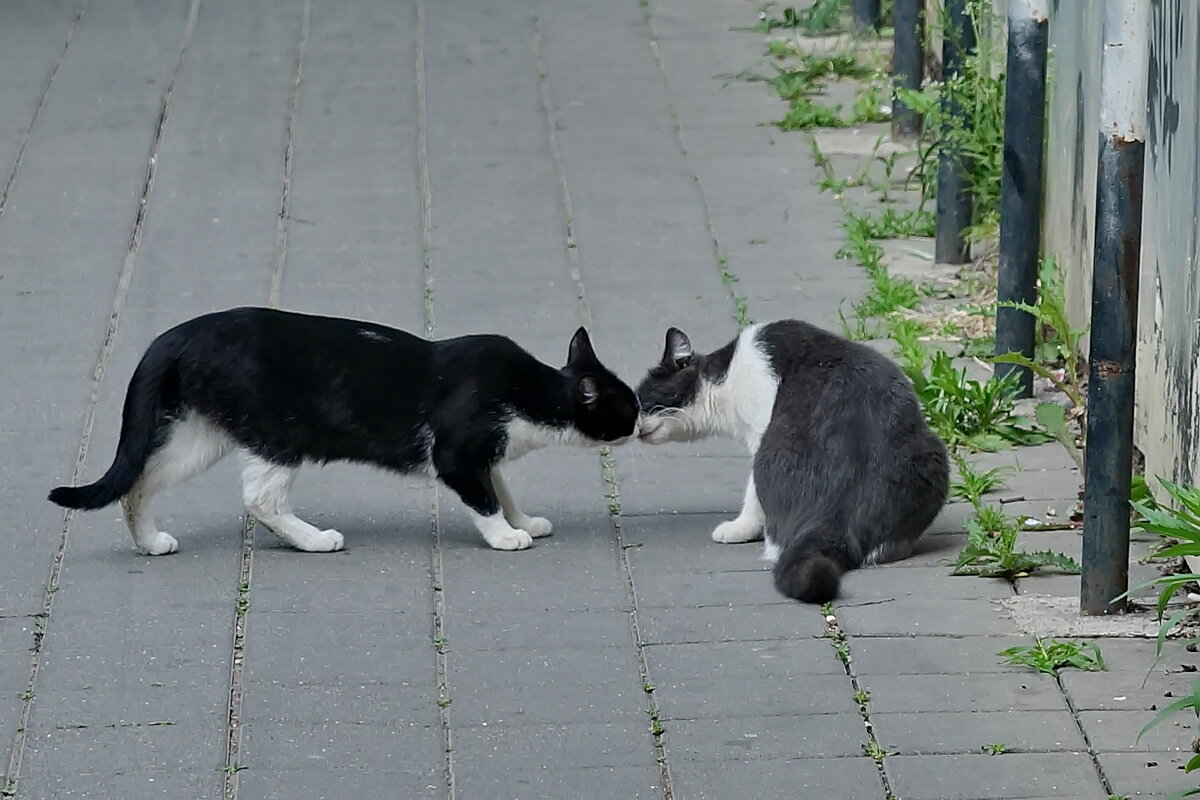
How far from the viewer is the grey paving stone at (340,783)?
3750 millimetres

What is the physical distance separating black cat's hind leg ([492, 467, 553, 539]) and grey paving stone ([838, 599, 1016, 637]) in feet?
3.16

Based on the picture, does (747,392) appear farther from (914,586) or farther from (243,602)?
(243,602)

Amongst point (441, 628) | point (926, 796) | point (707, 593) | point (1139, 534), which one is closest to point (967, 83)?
point (1139, 534)

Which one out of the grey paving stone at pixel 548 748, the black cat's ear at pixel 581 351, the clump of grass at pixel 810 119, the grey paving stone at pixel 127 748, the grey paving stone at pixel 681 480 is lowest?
the grey paving stone at pixel 681 480

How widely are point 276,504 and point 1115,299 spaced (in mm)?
2246

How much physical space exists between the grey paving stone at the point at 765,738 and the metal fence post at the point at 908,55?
5047 mm

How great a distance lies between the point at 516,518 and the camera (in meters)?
5.18

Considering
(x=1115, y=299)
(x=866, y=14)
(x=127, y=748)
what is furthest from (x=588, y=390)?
(x=866, y=14)

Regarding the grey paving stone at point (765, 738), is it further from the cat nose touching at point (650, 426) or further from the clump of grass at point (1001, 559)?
the cat nose touching at point (650, 426)

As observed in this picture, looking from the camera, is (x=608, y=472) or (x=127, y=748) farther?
(x=608, y=472)

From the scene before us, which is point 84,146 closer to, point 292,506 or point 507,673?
point 292,506

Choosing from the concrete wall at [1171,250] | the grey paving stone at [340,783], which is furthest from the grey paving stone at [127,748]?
the concrete wall at [1171,250]

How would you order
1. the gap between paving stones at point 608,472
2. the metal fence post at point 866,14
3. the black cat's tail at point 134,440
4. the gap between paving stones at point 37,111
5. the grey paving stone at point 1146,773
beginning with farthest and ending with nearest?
the metal fence post at point 866,14 < the gap between paving stones at point 37,111 < the black cat's tail at point 134,440 < the gap between paving stones at point 608,472 < the grey paving stone at point 1146,773

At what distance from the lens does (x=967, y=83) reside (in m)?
7.00
